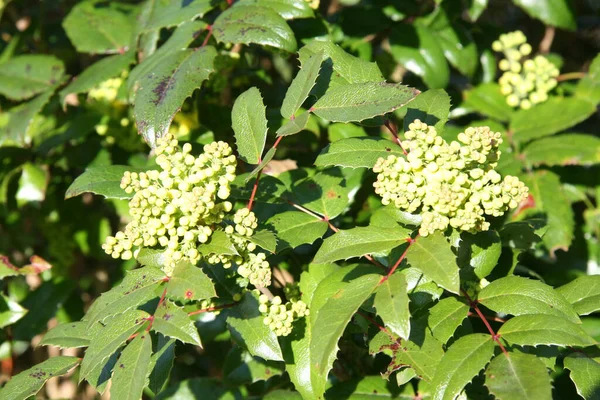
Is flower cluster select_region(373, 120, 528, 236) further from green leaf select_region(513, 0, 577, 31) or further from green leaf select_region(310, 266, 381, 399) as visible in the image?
green leaf select_region(513, 0, 577, 31)

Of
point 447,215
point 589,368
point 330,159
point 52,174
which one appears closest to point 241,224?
point 330,159

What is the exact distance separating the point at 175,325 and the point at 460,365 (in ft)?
1.64

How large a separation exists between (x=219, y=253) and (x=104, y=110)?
3.72 ft

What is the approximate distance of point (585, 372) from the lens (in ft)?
3.87

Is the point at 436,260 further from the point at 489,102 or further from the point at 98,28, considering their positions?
the point at 98,28

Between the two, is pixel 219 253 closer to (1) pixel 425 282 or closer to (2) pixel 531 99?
(1) pixel 425 282

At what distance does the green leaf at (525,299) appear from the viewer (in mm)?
1171

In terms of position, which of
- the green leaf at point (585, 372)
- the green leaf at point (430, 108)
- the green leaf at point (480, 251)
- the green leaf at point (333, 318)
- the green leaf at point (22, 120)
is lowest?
the green leaf at point (22, 120)

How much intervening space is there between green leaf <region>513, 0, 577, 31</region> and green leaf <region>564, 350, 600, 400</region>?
1.24 metres

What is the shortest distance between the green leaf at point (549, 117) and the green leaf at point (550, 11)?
0.25 metres

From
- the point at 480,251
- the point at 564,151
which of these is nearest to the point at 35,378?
the point at 480,251

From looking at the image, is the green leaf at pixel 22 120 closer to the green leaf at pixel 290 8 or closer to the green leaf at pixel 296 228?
the green leaf at pixel 290 8

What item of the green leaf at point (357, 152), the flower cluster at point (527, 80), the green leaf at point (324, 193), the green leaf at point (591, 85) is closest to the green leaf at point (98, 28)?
the green leaf at point (324, 193)

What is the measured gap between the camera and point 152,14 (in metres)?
1.84
